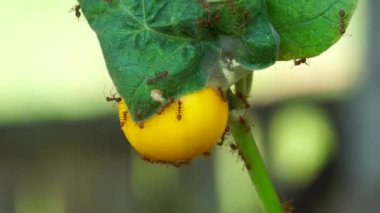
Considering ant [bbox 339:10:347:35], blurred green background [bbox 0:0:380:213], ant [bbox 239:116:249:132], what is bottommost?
blurred green background [bbox 0:0:380:213]

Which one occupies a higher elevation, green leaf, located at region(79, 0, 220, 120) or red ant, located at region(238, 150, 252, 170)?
green leaf, located at region(79, 0, 220, 120)

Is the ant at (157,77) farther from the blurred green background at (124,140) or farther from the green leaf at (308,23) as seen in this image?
the blurred green background at (124,140)

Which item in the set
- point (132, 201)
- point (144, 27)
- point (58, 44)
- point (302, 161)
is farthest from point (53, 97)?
point (144, 27)

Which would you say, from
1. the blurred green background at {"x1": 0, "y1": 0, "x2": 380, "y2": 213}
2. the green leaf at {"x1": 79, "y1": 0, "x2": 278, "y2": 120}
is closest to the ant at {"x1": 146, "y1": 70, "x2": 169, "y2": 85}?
the green leaf at {"x1": 79, "y1": 0, "x2": 278, "y2": 120}

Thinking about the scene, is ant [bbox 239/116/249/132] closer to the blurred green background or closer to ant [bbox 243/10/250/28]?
ant [bbox 243/10/250/28]

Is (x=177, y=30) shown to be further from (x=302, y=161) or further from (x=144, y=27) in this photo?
(x=302, y=161)

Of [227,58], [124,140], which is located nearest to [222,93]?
[227,58]
